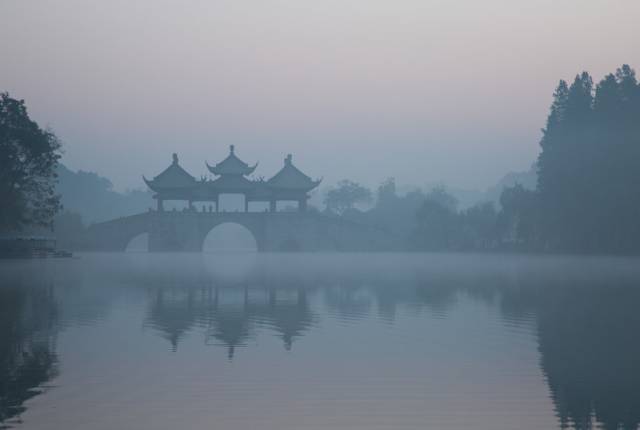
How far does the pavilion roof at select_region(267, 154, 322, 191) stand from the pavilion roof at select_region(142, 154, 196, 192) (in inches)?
262

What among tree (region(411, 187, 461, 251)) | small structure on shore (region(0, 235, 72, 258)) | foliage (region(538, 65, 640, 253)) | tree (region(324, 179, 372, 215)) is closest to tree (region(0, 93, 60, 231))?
small structure on shore (region(0, 235, 72, 258))

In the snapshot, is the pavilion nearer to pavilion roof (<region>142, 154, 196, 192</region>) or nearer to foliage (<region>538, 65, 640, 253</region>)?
pavilion roof (<region>142, 154, 196, 192</region>)

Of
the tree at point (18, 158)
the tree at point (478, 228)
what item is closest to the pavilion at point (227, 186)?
the tree at point (478, 228)

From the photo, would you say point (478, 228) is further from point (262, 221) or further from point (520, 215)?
point (262, 221)

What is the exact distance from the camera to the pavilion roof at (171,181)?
218 feet

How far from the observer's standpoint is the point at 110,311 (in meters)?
17.9

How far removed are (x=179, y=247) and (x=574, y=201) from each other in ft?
104

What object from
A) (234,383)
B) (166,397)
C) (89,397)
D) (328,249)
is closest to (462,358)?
(234,383)

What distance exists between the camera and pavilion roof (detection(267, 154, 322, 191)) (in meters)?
67.3

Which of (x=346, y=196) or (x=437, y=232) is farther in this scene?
(x=346, y=196)

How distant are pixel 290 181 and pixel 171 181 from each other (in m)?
9.72

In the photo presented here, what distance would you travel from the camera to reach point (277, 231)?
67.4 meters

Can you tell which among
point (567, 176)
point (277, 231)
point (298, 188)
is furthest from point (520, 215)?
point (277, 231)

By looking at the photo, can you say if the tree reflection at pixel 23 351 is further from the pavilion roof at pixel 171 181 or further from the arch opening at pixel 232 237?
the arch opening at pixel 232 237
